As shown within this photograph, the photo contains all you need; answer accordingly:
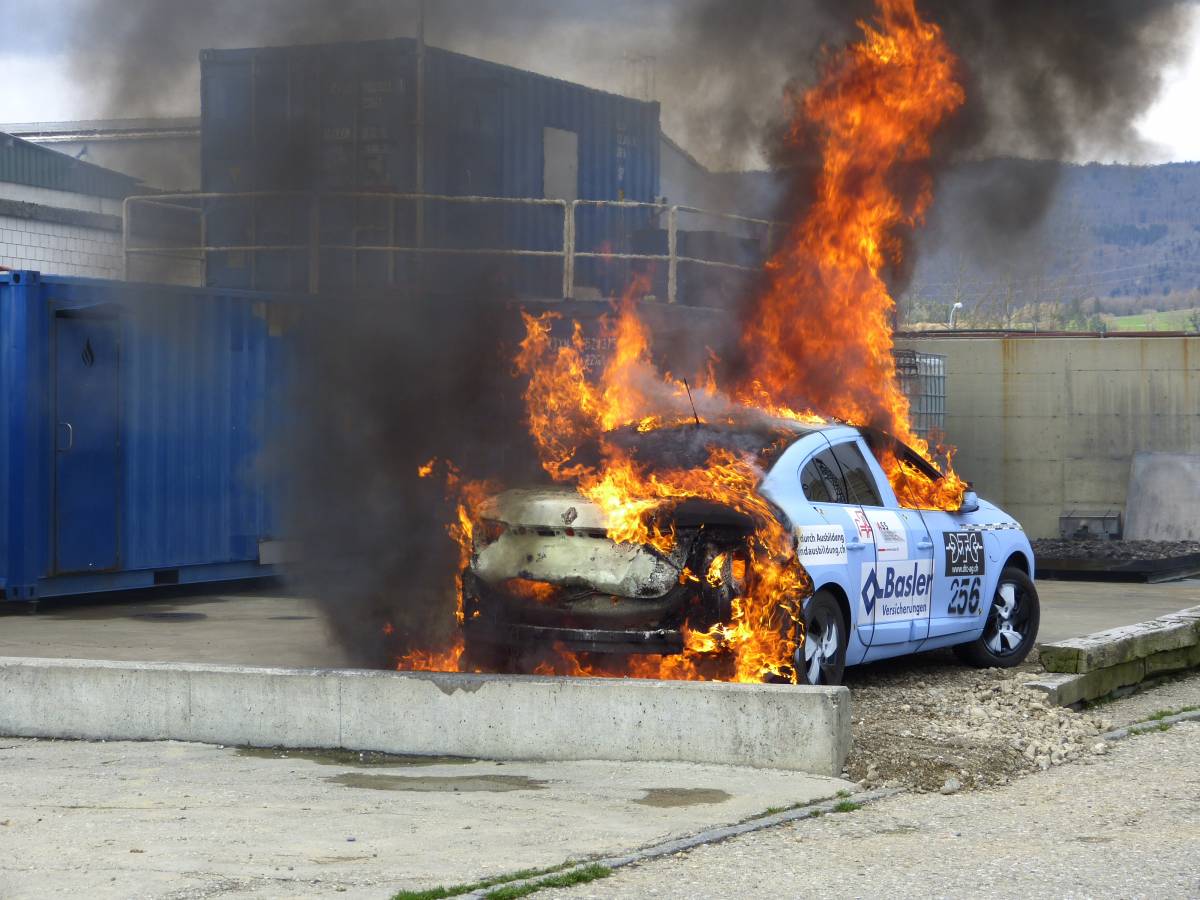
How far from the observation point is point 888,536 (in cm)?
984

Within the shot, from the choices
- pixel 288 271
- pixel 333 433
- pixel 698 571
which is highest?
pixel 288 271

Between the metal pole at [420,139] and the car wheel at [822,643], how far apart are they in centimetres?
522

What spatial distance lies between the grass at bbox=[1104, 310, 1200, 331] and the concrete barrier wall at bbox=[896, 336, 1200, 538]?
70142 mm

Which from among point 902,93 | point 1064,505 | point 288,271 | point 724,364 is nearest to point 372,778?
point 724,364

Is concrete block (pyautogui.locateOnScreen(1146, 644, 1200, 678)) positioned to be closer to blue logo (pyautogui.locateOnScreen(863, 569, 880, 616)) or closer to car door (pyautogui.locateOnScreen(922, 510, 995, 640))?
car door (pyautogui.locateOnScreen(922, 510, 995, 640))

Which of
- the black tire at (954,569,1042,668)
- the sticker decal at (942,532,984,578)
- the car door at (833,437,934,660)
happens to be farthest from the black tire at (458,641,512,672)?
the black tire at (954,569,1042,668)

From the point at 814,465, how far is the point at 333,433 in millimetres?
3787

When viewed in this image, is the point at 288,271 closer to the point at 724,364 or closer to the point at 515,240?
the point at 515,240

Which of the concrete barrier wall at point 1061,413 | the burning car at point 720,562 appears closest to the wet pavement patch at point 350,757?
the burning car at point 720,562

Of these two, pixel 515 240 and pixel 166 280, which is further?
pixel 515 240

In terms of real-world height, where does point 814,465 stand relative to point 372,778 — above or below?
above

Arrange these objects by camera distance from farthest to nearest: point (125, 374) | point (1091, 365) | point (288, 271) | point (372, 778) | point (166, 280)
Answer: point (1091, 365), point (166, 280), point (288, 271), point (125, 374), point (372, 778)

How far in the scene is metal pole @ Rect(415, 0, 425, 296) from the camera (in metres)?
12.2

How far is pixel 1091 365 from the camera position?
924 inches
